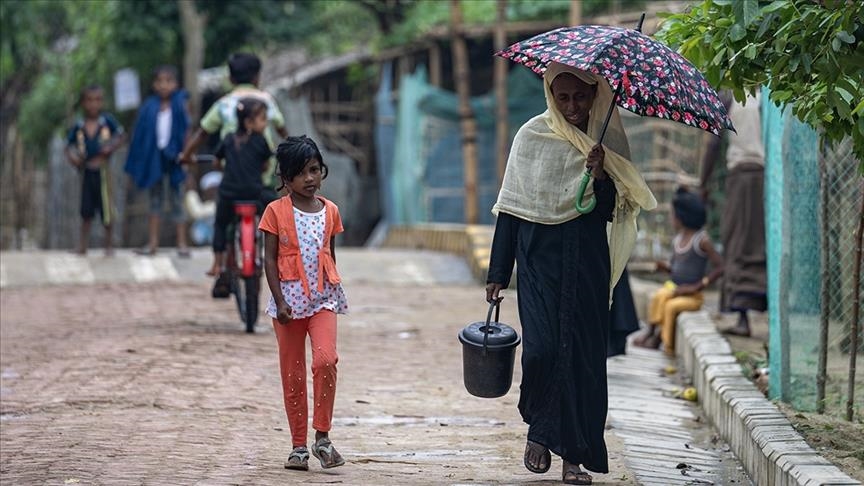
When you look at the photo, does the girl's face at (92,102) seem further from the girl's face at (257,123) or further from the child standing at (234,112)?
the girl's face at (257,123)

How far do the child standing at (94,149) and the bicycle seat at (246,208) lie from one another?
4328 millimetres

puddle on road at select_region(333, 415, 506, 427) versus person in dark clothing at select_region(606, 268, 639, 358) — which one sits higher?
person in dark clothing at select_region(606, 268, 639, 358)

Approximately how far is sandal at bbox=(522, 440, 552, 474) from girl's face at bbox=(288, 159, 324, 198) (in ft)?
4.67

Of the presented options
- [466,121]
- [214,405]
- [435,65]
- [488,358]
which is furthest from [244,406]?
[435,65]

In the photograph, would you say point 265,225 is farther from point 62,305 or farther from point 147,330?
point 62,305

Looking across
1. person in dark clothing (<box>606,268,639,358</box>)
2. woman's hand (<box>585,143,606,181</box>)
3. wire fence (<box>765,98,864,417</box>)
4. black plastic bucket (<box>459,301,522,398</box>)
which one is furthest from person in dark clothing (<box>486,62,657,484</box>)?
person in dark clothing (<box>606,268,639,358</box>)

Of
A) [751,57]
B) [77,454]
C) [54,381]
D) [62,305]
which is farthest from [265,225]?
[62,305]

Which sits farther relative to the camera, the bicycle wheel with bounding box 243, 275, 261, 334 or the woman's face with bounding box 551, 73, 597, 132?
the bicycle wheel with bounding box 243, 275, 261, 334

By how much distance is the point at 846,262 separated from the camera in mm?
9023

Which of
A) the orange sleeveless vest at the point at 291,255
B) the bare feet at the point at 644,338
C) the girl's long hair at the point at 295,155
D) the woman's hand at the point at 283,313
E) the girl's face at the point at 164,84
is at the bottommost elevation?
the bare feet at the point at 644,338

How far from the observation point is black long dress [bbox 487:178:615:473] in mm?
5824

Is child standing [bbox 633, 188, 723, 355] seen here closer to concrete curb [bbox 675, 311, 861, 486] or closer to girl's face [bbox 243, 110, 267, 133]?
concrete curb [bbox 675, 311, 861, 486]

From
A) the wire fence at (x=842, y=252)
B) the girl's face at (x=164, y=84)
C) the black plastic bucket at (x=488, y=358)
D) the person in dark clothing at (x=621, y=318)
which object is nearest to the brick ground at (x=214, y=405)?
the black plastic bucket at (x=488, y=358)

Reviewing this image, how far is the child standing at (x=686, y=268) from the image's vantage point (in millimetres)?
10500
